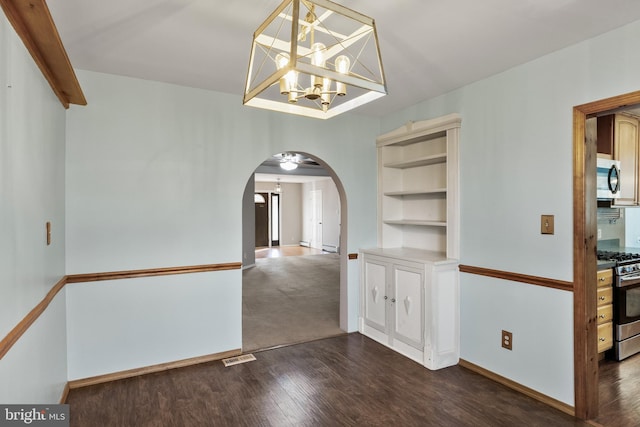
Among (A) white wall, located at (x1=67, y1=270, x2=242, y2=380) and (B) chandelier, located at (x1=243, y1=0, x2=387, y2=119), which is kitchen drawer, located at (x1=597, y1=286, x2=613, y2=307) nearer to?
(B) chandelier, located at (x1=243, y1=0, x2=387, y2=119)

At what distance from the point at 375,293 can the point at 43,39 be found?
10.3ft

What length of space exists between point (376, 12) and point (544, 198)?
1693mm

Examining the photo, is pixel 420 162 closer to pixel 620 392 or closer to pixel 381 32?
pixel 381 32

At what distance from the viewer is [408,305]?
3146mm

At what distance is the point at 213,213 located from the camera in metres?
3.13

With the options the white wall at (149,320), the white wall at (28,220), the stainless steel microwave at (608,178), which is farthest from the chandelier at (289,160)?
the stainless steel microwave at (608,178)

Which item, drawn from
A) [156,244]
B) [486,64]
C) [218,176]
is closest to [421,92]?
[486,64]

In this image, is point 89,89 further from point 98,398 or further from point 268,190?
point 268,190

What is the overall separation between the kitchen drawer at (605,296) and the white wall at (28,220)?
3.77 m

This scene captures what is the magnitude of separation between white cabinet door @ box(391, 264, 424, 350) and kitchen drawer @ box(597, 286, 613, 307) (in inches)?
55.7

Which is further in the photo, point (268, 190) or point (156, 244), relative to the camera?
point (268, 190)

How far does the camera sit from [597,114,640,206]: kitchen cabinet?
318 cm

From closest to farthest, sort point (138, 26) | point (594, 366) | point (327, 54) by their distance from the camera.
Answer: point (327, 54), point (138, 26), point (594, 366)

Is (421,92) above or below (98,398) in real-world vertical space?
above
